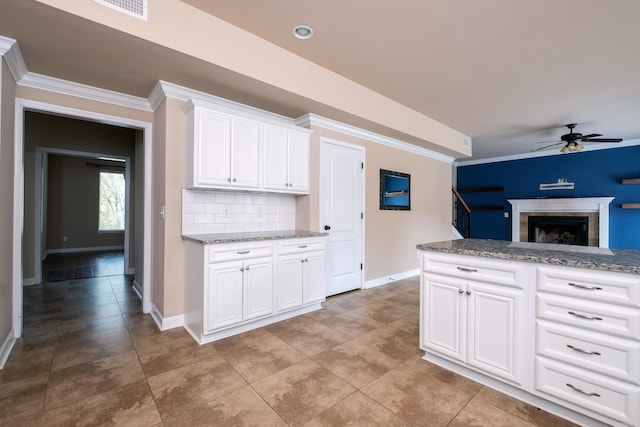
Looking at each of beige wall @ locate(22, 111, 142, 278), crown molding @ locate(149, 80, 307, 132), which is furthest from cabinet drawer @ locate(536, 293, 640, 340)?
beige wall @ locate(22, 111, 142, 278)

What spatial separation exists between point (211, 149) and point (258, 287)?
1.46 meters

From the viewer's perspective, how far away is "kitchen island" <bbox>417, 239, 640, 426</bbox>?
1457 mm

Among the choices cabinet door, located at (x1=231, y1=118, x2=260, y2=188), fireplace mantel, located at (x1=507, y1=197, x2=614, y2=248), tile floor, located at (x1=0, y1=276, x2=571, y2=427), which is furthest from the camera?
fireplace mantel, located at (x1=507, y1=197, x2=614, y2=248)

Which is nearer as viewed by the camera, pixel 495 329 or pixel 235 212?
pixel 495 329

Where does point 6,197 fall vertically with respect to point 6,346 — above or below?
above

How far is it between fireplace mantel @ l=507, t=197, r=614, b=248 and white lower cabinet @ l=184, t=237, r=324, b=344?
20.2ft

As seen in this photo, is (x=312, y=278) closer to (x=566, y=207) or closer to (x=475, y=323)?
(x=475, y=323)

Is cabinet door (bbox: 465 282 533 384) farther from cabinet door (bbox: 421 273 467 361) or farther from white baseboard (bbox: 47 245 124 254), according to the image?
white baseboard (bbox: 47 245 124 254)

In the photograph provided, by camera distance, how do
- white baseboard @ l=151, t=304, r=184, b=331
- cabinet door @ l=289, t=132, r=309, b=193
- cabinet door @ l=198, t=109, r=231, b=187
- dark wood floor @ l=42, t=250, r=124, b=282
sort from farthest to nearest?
dark wood floor @ l=42, t=250, r=124, b=282 → cabinet door @ l=289, t=132, r=309, b=193 → white baseboard @ l=151, t=304, r=184, b=331 → cabinet door @ l=198, t=109, r=231, b=187

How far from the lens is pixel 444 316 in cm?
211

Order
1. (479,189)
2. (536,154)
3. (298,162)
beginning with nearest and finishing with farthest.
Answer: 1. (298,162)
2. (536,154)
3. (479,189)

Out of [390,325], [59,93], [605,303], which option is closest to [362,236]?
[390,325]

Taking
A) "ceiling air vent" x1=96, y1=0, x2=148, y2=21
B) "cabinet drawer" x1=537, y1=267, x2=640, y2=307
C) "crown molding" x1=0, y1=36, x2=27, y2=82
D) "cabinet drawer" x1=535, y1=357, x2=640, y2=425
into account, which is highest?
"ceiling air vent" x1=96, y1=0, x2=148, y2=21

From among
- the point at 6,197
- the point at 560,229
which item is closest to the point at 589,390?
the point at 6,197
